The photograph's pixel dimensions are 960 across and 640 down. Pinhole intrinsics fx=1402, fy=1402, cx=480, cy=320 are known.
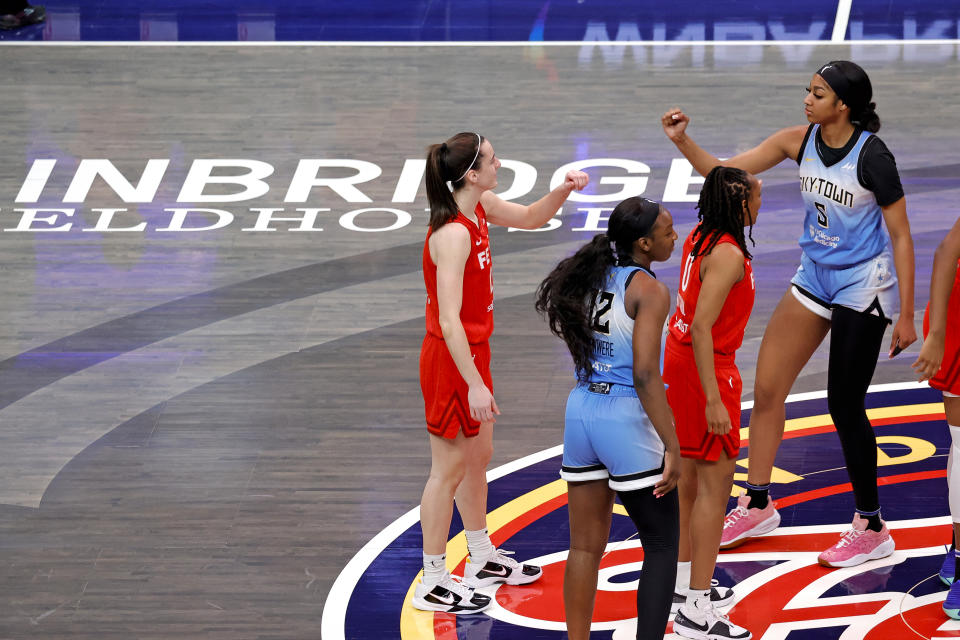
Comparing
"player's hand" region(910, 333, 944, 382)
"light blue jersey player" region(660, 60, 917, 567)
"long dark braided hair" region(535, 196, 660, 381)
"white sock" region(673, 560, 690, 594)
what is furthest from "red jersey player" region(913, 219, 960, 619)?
"long dark braided hair" region(535, 196, 660, 381)

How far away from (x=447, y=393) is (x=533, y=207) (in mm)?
782

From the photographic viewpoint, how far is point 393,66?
11.4 meters

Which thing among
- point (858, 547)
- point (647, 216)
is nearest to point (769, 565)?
point (858, 547)

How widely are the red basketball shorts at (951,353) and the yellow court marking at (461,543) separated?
166 centimetres

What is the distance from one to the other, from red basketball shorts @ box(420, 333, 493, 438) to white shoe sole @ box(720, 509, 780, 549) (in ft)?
3.60

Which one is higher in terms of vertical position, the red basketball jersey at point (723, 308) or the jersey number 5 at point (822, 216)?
the jersey number 5 at point (822, 216)

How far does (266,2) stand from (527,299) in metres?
6.93

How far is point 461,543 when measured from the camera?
5281 millimetres

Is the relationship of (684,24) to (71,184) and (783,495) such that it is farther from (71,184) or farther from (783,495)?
(783,495)

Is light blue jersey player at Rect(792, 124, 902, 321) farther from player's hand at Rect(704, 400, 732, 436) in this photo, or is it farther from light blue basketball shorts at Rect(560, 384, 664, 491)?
light blue basketball shorts at Rect(560, 384, 664, 491)

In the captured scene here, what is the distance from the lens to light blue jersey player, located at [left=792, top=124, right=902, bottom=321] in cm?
480

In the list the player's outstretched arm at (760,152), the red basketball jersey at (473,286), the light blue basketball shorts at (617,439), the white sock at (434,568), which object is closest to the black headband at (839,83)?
the player's outstretched arm at (760,152)

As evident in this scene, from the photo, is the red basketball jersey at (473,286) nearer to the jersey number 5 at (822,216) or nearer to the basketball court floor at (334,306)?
the basketball court floor at (334,306)

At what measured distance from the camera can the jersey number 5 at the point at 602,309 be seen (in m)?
4.07
